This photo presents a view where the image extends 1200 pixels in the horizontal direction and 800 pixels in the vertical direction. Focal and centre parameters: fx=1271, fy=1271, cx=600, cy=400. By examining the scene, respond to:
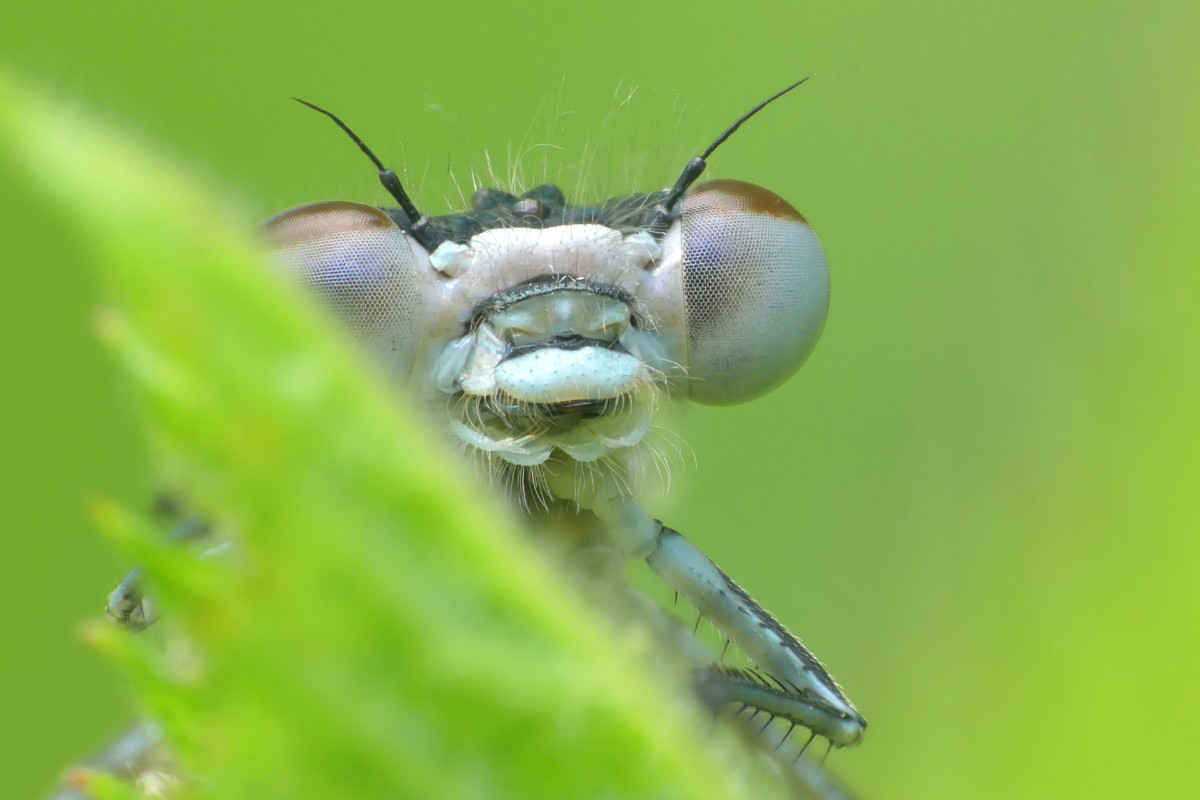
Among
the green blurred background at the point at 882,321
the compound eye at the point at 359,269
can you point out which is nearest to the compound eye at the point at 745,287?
the green blurred background at the point at 882,321

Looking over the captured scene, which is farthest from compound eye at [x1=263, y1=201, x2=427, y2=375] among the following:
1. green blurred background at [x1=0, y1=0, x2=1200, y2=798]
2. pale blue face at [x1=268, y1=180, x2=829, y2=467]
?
green blurred background at [x1=0, y1=0, x2=1200, y2=798]

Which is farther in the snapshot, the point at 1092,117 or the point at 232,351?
the point at 1092,117

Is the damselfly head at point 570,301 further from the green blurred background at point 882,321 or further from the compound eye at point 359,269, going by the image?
the green blurred background at point 882,321

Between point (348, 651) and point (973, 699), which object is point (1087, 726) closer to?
point (973, 699)

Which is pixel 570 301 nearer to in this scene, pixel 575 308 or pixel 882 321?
pixel 575 308

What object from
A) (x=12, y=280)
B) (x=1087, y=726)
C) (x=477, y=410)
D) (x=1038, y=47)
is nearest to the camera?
(x=477, y=410)

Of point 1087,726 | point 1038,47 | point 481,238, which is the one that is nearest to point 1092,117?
point 1038,47
